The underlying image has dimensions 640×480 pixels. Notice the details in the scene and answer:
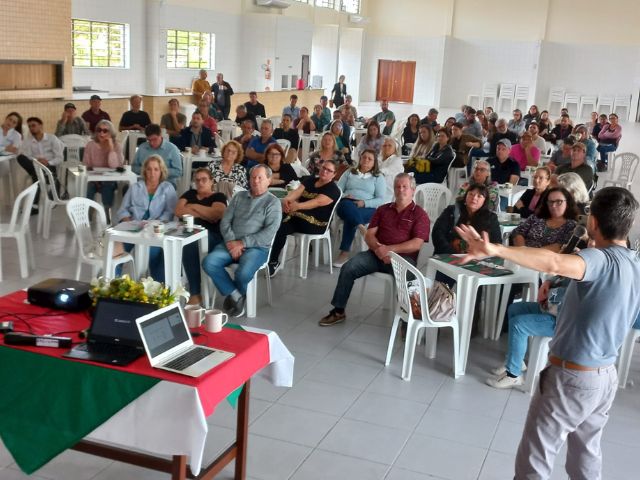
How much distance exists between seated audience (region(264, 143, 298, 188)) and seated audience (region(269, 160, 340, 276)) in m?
0.79

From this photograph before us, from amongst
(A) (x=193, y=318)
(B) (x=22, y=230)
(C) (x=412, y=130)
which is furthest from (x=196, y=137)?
(A) (x=193, y=318)

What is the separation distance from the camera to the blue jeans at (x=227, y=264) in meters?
5.41

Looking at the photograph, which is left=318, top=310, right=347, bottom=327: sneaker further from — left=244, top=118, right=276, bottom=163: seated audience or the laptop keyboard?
left=244, top=118, right=276, bottom=163: seated audience

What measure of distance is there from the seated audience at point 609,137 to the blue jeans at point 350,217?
834 centimetres

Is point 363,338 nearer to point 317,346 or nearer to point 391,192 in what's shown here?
point 317,346

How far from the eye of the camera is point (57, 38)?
1202 centimetres

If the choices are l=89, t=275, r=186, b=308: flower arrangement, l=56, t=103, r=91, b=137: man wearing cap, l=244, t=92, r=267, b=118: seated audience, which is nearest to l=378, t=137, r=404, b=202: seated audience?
l=56, t=103, r=91, b=137: man wearing cap

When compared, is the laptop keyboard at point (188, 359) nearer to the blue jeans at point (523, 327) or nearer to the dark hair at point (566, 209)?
the blue jeans at point (523, 327)

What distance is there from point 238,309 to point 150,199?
116 cm

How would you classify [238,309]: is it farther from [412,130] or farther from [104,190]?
[412,130]

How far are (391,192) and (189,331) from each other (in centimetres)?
501

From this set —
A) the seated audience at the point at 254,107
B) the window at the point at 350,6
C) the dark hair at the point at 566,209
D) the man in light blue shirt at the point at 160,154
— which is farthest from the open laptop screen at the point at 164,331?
the window at the point at 350,6

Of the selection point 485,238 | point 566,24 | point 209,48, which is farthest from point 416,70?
point 485,238

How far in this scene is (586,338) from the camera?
2.72 meters
